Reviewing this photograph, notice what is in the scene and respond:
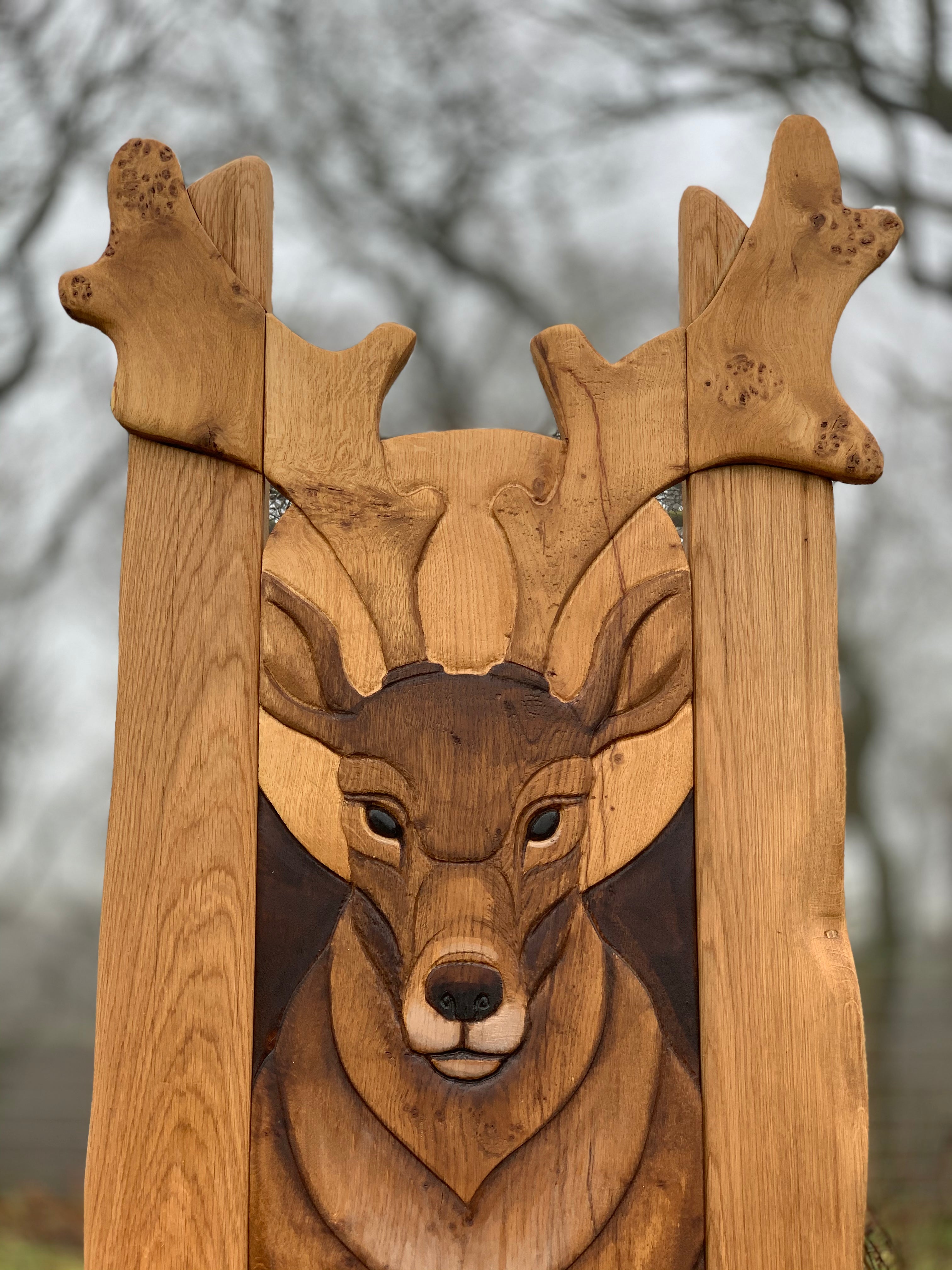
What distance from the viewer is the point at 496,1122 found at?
1.37 metres

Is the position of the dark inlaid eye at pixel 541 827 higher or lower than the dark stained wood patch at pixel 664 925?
higher

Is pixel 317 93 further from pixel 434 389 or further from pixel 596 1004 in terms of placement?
pixel 596 1004

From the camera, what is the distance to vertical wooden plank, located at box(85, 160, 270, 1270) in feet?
4.50

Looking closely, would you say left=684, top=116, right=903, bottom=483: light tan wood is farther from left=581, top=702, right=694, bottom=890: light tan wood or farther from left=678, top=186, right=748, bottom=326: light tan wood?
left=581, top=702, right=694, bottom=890: light tan wood

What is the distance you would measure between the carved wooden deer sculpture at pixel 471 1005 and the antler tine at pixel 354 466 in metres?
0.02

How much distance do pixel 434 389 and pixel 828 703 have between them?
2.15 meters

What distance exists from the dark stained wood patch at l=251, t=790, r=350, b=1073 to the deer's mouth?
21 centimetres

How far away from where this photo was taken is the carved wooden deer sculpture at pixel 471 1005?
1355 mm

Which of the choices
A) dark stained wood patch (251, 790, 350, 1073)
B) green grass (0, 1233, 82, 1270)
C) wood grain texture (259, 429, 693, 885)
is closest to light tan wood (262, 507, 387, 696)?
wood grain texture (259, 429, 693, 885)

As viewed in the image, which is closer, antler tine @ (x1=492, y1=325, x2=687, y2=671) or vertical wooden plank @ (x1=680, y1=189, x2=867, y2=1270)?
vertical wooden plank @ (x1=680, y1=189, x2=867, y2=1270)

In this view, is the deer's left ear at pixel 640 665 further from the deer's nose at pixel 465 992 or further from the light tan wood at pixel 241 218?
the light tan wood at pixel 241 218

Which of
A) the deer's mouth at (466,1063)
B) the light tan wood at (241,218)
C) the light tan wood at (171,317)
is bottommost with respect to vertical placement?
the deer's mouth at (466,1063)

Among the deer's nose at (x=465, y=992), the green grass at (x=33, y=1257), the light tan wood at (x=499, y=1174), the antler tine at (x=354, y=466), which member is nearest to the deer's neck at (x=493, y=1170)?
the light tan wood at (x=499, y=1174)

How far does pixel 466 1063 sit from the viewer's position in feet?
4.47
